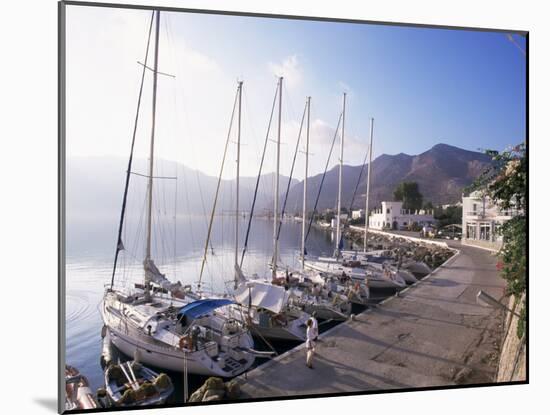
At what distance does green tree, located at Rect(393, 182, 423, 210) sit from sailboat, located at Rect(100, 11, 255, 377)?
3.28 m

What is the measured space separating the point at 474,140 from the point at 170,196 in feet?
13.4

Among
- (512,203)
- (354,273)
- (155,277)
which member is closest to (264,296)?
(155,277)

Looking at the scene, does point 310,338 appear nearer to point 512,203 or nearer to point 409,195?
point 512,203

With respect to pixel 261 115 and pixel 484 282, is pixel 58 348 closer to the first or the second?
pixel 261 115

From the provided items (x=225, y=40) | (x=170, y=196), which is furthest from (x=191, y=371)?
(x=225, y=40)

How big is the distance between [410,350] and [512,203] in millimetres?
2072

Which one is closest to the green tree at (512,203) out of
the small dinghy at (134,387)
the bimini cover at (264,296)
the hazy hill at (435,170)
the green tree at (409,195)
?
the hazy hill at (435,170)

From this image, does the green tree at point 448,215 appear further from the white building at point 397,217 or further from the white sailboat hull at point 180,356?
the white sailboat hull at point 180,356

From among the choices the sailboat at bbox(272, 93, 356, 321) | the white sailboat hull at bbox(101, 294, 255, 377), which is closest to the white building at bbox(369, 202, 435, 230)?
the sailboat at bbox(272, 93, 356, 321)

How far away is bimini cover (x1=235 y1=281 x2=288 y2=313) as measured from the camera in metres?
5.85

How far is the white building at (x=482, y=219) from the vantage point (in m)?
4.81

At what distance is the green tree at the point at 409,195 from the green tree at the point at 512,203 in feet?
4.50

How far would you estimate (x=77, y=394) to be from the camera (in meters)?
3.63

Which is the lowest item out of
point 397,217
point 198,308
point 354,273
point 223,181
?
point 354,273
